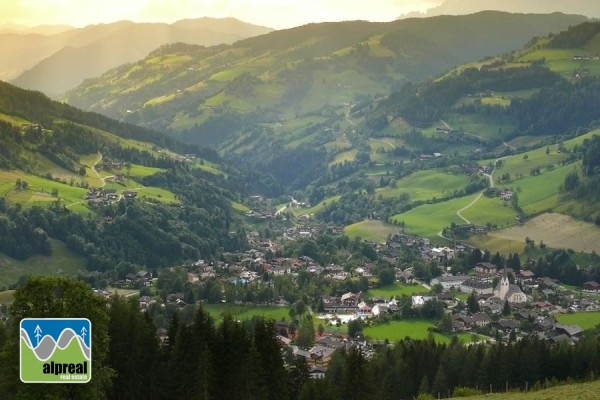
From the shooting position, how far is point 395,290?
129500 millimetres

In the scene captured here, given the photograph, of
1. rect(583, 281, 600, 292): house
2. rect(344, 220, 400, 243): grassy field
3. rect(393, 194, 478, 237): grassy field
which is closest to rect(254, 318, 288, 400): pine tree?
rect(583, 281, 600, 292): house

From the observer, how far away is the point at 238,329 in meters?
51.8

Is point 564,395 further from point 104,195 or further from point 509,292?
point 104,195

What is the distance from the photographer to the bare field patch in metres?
155

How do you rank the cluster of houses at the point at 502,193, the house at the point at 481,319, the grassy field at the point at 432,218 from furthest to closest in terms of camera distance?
the cluster of houses at the point at 502,193 < the grassy field at the point at 432,218 < the house at the point at 481,319

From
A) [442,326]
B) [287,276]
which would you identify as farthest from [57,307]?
[287,276]

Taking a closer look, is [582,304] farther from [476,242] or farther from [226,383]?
[226,383]

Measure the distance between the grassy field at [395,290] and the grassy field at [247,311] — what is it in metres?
19.5

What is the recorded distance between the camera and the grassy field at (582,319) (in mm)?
106438

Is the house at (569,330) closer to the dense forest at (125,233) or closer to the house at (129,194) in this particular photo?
the dense forest at (125,233)

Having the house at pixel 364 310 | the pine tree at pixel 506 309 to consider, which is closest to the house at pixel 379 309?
the house at pixel 364 310

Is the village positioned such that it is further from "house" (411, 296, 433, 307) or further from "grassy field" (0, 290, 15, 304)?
"grassy field" (0, 290, 15, 304)

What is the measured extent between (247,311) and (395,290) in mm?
31268

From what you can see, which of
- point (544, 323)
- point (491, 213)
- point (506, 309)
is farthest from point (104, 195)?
point (544, 323)
